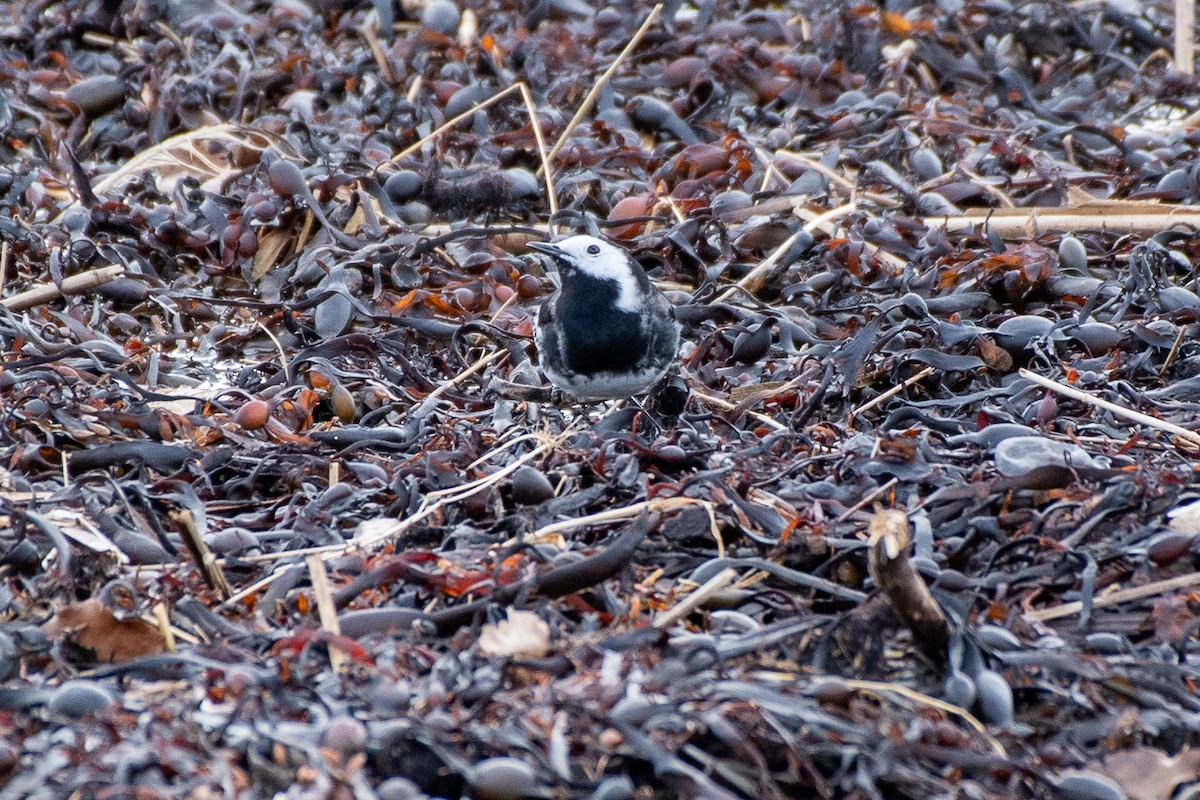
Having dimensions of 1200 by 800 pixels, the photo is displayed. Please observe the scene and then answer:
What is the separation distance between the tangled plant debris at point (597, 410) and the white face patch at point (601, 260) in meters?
0.42

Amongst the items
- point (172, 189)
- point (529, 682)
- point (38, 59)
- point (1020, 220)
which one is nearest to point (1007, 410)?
point (1020, 220)

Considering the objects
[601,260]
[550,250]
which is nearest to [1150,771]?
[601,260]

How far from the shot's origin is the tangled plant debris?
2.73m

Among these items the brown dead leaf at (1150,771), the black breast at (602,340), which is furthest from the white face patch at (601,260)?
the brown dead leaf at (1150,771)

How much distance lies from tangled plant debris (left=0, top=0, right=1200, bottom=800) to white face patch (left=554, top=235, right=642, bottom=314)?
419 mm

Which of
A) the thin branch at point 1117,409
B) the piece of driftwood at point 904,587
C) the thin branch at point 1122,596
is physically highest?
the piece of driftwood at point 904,587

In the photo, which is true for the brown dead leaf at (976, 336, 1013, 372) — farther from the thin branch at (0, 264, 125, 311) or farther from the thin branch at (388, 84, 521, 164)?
the thin branch at (0, 264, 125, 311)

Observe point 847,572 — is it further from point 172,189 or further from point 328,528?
point 172,189

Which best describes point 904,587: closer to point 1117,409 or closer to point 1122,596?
point 1122,596

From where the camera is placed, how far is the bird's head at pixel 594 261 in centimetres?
477

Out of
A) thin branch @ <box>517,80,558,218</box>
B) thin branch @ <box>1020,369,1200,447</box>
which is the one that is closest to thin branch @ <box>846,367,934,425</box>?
thin branch @ <box>1020,369,1200,447</box>

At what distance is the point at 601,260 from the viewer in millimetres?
4812

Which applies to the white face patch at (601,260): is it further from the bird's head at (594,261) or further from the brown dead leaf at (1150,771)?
the brown dead leaf at (1150,771)

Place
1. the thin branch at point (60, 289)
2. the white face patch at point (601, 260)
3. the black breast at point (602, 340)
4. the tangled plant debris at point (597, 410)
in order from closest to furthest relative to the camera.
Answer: the tangled plant debris at point (597, 410) → the black breast at point (602, 340) → the white face patch at point (601, 260) → the thin branch at point (60, 289)
